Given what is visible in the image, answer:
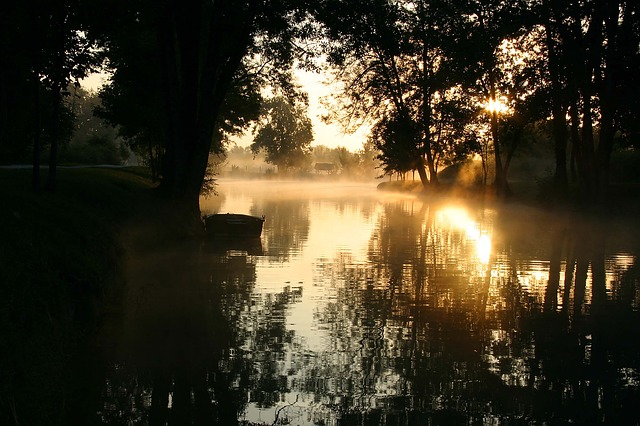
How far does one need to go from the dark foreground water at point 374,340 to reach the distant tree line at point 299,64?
5914 millimetres

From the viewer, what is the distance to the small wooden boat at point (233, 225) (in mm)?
26938

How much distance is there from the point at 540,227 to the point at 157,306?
2428cm

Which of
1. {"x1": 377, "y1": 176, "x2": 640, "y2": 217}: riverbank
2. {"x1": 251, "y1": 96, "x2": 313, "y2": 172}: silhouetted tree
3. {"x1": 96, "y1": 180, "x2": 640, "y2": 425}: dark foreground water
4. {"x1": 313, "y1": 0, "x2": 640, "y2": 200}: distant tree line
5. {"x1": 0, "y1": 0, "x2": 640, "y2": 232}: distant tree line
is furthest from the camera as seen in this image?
{"x1": 251, "y1": 96, "x2": 313, "y2": 172}: silhouetted tree

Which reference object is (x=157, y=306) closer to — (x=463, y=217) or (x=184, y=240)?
(x=184, y=240)

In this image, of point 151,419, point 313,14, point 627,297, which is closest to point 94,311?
point 151,419

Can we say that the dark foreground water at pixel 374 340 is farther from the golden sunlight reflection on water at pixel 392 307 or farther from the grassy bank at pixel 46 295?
the grassy bank at pixel 46 295

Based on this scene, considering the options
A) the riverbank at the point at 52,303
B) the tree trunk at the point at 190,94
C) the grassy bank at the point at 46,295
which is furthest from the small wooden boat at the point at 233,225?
the riverbank at the point at 52,303

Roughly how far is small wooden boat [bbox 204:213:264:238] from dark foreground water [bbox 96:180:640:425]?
3.87 meters

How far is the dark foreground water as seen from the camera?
26.7 ft

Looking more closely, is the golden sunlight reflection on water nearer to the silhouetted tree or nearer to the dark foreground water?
the dark foreground water

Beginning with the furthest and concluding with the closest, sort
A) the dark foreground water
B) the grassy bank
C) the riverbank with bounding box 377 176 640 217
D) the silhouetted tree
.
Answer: the silhouetted tree, the riverbank with bounding box 377 176 640 217, the dark foreground water, the grassy bank

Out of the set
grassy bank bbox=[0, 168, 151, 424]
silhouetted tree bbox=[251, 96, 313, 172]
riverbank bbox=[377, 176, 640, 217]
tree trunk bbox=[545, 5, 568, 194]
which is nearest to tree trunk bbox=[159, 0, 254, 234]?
grassy bank bbox=[0, 168, 151, 424]

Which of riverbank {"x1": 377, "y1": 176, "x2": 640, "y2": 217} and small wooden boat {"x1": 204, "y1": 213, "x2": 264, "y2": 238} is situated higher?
riverbank {"x1": 377, "y1": 176, "x2": 640, "y2": 217}

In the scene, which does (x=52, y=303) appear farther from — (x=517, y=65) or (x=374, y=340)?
(x=517, y=65)
